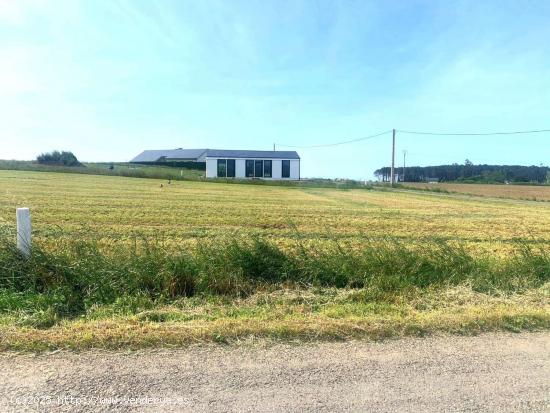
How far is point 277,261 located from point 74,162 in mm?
79182

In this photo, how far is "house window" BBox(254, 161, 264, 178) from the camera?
74375 millimetres

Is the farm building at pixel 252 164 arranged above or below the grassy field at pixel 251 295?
above

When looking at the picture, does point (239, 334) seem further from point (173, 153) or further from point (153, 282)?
point (173, 153)

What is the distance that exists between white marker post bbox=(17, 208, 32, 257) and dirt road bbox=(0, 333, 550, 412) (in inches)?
100

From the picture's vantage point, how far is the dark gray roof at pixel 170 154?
311 feet

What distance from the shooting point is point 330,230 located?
12648 mm

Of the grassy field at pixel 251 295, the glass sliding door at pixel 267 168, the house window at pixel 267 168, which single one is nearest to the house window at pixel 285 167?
the glass sliding door at pixel 267 168

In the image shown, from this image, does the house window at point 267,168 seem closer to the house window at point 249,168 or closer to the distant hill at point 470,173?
the house window at point 249,168

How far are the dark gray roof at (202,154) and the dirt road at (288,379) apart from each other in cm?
7082

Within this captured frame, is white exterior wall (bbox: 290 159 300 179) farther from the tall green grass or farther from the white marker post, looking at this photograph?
the white marker post

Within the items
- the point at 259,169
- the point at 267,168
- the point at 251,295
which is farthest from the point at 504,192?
the point at 251,295

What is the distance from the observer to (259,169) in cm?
7462

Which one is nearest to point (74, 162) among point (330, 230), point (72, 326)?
point (330, 230)

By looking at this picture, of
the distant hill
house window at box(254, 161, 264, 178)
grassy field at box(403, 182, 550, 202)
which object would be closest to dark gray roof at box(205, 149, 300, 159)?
house window at box(254, 161, 264, 178)
